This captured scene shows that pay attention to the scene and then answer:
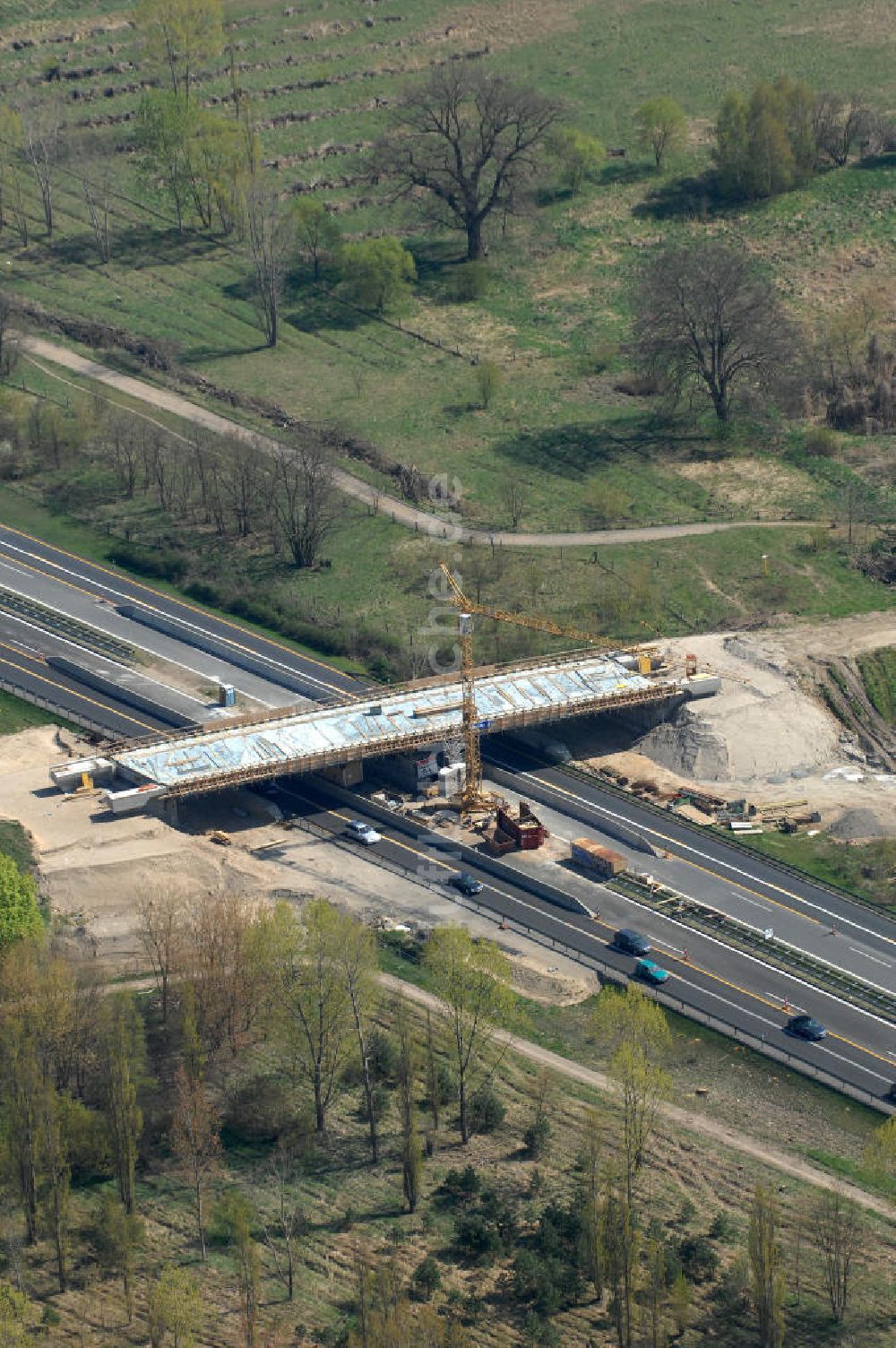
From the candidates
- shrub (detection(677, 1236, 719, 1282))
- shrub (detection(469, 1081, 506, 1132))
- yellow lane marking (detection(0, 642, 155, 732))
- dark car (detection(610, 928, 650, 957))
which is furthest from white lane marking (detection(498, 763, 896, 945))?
shrub (detection(677, 1236, 719, 1282))

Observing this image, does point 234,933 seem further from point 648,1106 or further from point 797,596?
point 797,596

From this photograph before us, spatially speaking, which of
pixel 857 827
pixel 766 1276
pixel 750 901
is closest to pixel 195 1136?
pixel 766 1276

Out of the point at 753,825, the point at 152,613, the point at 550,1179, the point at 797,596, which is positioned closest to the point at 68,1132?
the point at 550,1179

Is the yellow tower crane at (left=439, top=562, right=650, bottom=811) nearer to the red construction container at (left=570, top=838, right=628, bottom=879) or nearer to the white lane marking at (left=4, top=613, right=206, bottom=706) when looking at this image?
the red construction container at (left=570, top=838, right=628, bottom=879)

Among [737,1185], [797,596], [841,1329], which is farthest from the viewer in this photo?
[797,596]

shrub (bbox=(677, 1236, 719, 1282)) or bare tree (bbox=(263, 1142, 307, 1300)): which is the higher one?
bare tree (bbox=(263, 1142, 307, 1300))

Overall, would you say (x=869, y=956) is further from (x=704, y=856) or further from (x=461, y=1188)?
(x=461, y=1188)
